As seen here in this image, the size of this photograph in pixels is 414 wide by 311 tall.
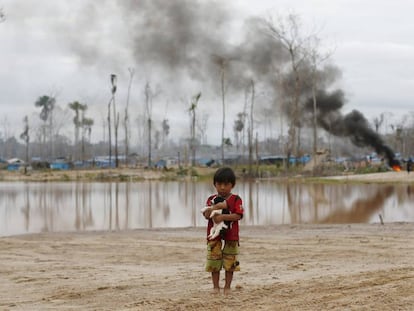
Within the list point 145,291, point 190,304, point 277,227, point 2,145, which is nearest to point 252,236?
point 277,227

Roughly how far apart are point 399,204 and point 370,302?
23.8m

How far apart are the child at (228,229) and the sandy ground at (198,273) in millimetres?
303

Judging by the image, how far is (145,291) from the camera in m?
7.53

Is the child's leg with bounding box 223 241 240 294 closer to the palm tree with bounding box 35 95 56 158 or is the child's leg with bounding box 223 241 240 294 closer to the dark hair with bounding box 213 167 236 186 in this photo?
the dark hair with bounding box 213 167 236 186

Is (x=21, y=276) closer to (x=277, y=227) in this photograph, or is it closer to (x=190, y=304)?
(x=190, y=304)

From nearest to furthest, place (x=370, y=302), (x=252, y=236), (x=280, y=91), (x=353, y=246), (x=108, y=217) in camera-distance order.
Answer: (x=370, y=302)
(x=353, y=246)
(x=252, y=236)
(x=108, y=217)
(x=280, y=91)

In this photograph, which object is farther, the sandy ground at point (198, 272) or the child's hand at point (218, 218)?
the child's hand at point (218, 218)

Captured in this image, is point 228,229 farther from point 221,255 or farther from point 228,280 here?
point 228,280

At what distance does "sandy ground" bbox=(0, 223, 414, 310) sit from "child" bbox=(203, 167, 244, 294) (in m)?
0.30

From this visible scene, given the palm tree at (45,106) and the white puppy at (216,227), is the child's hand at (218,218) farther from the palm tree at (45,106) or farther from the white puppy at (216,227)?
the palm tree at (45,106)

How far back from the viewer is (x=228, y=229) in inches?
276

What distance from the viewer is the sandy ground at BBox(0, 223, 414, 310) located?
665cm

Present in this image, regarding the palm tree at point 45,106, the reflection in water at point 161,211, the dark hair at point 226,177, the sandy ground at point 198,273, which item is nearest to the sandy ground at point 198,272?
the sandy ground at point 198,273

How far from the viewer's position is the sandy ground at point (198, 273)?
6652 mm
